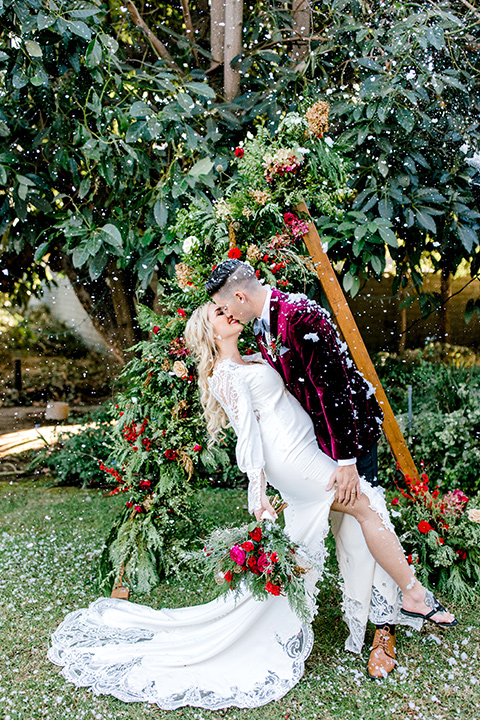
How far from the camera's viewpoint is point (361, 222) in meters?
3.25

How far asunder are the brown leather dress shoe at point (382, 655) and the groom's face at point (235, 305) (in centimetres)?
139

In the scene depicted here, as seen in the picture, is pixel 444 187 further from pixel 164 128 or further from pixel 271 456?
pixel 271 456

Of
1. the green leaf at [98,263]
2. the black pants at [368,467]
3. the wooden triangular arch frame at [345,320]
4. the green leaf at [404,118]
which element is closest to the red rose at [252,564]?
the black pants at [368,467]

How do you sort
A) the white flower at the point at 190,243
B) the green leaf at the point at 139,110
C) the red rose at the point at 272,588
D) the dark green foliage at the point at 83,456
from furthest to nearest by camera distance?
the dark green foliage at the point at 83,456 → the green leaf at the point at 139,110 → the white flower at the point at 190,243 → the red rose at the point at 272,588

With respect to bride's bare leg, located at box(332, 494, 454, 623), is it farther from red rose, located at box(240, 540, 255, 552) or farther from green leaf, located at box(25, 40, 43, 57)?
green leaf, located at box(25, 40, 43, 57)

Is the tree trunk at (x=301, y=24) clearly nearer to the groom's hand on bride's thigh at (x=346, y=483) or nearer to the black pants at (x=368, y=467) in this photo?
the black pants at (x=368, y=467)

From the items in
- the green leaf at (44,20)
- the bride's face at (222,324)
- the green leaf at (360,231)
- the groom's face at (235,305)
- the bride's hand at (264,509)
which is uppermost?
the green leaf at (44,20)

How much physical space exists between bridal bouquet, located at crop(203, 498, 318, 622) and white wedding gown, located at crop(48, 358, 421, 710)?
123 mm

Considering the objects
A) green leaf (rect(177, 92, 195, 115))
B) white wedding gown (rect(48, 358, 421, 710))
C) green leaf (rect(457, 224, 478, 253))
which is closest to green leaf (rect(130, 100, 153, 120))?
green leaf (rect(177, 92, 195, 115))

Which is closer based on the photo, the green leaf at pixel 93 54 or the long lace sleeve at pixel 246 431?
the long lace sleeve at pixel 246 431

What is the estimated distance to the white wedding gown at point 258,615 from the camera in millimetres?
2230

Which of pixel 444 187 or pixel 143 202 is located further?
pixel 143 202

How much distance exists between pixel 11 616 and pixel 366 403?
6.54 feet

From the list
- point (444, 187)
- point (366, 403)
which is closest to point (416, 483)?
point (366, 403)
